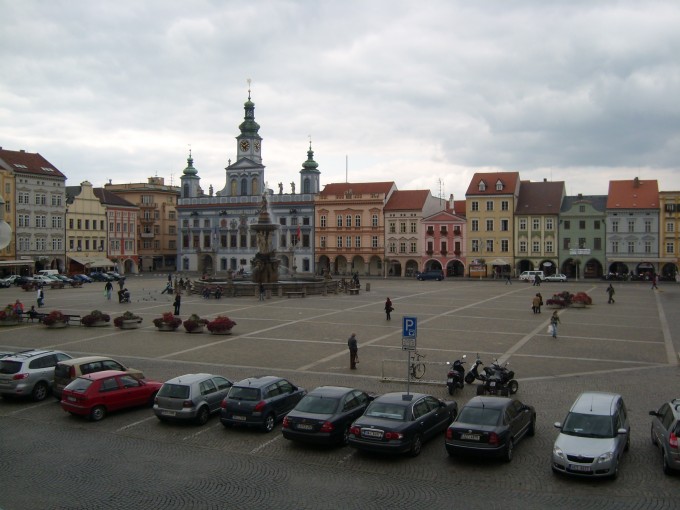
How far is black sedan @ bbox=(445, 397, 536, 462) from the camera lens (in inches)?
523

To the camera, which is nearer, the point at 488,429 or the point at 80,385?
the point at 488,429

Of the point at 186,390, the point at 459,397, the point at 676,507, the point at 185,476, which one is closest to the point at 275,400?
the point at 186,390

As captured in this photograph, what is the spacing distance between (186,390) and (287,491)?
5.22 m

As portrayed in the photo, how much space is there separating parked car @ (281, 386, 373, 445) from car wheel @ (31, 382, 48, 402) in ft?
26.8

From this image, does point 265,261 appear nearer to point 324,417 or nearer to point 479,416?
point 324,417

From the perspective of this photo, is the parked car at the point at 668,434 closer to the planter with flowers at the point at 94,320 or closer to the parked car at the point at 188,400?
the parked car at the point at 188,400

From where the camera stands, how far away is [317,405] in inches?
596

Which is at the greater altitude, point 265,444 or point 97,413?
point 97,413

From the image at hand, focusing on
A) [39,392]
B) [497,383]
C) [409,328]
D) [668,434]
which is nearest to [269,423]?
[409,328]

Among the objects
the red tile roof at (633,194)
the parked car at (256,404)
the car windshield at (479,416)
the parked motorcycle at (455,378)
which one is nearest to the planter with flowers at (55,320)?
the parked car at (256,404)

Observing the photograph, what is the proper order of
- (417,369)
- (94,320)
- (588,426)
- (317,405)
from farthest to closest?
1. (94,320)
2. (417,369)
3. (317,405)
4. (588,426)

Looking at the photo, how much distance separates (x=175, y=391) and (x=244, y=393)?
67.7 inches

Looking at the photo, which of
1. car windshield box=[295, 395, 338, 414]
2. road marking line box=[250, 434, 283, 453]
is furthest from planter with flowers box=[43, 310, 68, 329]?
car windshield box=[295, 395, 338, 414]

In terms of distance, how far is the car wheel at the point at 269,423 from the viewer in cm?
1579
